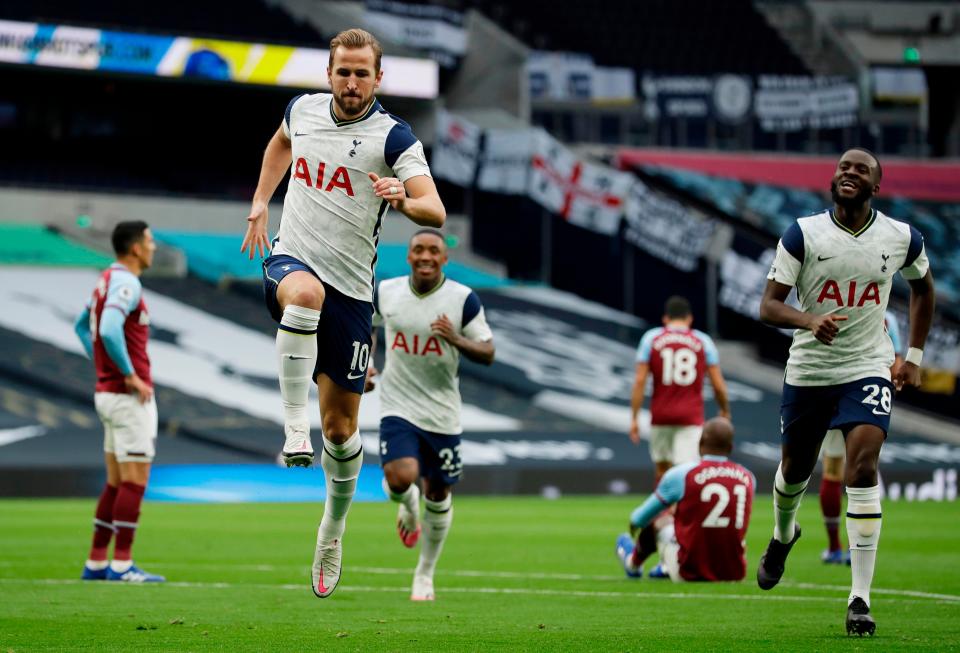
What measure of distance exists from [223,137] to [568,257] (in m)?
8.95

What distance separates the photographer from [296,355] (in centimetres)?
758

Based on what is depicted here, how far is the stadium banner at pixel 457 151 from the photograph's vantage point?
37.4 meters

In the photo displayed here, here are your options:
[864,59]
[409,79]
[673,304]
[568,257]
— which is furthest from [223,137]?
[673,304]

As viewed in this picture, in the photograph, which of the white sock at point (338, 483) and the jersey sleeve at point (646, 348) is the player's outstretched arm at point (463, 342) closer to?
the white sock at point (338, 483)

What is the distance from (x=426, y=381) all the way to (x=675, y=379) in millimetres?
4990

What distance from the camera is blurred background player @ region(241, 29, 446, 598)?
24.8 feet

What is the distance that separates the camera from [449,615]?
8961 millimetres

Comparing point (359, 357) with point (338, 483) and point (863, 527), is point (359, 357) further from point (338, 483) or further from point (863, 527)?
point (863, 527)

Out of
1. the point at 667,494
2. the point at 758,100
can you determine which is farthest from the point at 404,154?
the point at 758,100

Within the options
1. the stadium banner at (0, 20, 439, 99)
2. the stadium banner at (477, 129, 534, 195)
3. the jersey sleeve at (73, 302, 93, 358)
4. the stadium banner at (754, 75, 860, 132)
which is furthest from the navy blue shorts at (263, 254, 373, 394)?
the stadium banner at (754, 75, 860, 132)

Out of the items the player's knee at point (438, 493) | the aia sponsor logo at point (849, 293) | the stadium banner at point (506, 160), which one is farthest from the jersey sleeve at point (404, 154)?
the stadium banner at point (506, 160)

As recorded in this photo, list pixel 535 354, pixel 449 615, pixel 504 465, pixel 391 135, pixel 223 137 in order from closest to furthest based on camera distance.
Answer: pixel 391 135, pixel 449 615, pixel 504 465, pixel 535 354, pixel 223 137

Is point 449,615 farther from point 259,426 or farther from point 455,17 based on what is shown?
point 455,17

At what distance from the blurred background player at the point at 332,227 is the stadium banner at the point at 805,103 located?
3230cm
